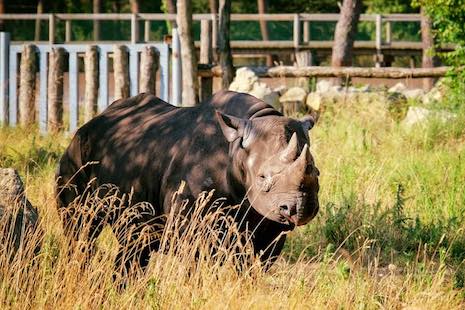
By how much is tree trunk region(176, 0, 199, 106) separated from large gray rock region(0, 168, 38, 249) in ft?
31.0

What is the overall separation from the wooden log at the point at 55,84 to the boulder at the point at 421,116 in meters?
4.74

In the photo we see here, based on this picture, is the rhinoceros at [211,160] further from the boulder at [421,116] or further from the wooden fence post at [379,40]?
the wooden fence post at [379,40]

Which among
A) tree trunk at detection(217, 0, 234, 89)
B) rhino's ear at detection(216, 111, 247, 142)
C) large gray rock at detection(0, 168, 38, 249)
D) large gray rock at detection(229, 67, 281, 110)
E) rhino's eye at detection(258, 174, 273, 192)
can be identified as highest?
tree trunk at detection(217, 0, 234, 89)

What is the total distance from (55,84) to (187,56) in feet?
6.32

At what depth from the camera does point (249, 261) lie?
7152 mm

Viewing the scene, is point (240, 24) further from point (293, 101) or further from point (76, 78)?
point (76, 78)

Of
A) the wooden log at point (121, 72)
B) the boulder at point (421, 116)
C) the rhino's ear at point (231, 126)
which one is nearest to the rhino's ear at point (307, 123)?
the rhino's ear at point (231, 126)

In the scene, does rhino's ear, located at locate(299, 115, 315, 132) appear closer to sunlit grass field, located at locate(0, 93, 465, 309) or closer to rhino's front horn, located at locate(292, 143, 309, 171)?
rhino's front horn, located at locate(292, 143, 309, 171)

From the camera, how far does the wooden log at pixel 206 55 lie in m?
17.5

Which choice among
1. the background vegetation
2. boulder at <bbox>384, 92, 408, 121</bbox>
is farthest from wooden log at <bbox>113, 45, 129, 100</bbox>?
the background vegetation

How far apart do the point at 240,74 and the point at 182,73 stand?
3.55ft

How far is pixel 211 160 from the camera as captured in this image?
7.44 metres

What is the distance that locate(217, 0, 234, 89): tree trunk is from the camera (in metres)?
17.9

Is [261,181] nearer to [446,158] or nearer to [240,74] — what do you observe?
[446,158]
